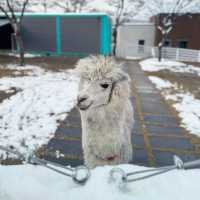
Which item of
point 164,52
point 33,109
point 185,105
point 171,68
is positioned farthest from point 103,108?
point 164,52

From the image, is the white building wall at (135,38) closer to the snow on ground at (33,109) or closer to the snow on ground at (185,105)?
the snow on ground at (185,105)

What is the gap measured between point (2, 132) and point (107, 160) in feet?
7.78

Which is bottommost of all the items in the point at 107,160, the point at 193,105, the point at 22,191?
the point at 193,105

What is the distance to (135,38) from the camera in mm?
20609

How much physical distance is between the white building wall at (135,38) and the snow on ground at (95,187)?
1981cm

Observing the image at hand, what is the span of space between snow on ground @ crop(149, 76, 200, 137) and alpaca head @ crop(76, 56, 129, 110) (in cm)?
264

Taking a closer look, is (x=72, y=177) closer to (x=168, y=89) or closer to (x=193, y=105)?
(x=193, y=105)

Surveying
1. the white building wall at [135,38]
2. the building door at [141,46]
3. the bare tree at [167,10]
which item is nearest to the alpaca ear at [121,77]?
the bare tree at [167,10]

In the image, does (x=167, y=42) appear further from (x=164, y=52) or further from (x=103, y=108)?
(x=103, y=108)

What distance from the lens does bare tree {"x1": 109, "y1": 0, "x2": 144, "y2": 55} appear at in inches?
720

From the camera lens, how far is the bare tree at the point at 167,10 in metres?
15.2

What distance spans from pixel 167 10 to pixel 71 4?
1228 centimetres

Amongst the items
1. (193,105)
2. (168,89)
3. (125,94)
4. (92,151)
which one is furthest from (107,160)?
(168,89)

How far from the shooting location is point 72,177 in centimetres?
82
